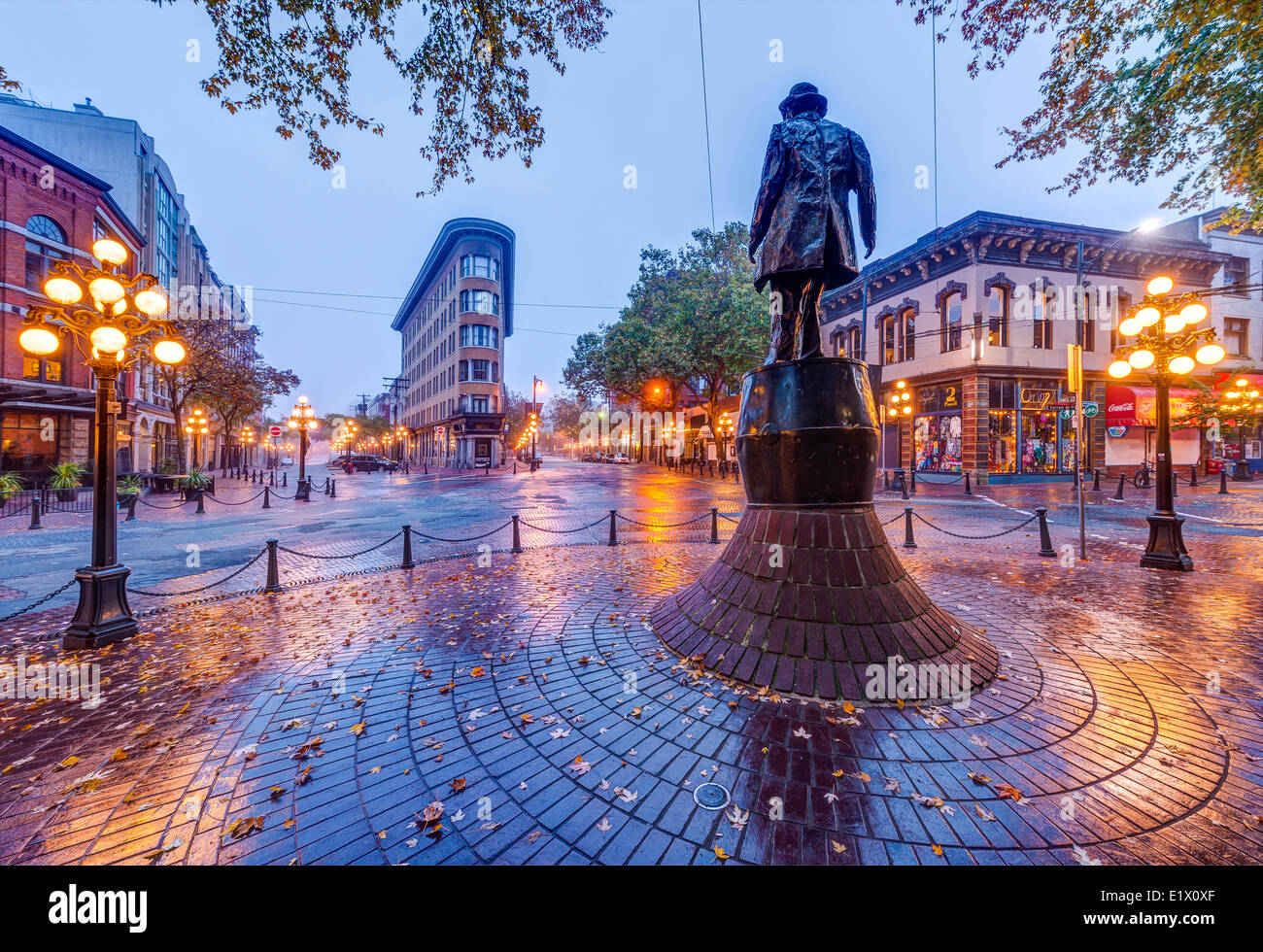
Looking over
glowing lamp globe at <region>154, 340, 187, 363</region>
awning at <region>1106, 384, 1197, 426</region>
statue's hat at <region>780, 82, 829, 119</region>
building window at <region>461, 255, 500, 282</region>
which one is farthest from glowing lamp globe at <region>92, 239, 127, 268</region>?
building window at <region>461, 255, 500, 282</region>

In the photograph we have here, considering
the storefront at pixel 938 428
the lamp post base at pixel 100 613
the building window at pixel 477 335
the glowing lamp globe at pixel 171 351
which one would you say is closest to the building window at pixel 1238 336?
the storefront at pixel 938 428

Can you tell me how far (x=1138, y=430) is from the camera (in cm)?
2423

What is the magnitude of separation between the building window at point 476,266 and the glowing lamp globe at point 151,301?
44.0 meters

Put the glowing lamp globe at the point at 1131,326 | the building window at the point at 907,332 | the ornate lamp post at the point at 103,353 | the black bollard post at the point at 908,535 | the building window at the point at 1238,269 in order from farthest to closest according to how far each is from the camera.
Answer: the building window at the point at 1238,269 → the building window at the point at 907,332 → the black bollard post at the point at 908,535 → the glowing lamp globe at the point at 1131,326 → the ornate lamp post at the point at 103,353

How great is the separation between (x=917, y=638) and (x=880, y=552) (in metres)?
0.75

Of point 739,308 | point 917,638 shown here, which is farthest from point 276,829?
point 739,308

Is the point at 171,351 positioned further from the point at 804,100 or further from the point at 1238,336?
the point at 1238,336

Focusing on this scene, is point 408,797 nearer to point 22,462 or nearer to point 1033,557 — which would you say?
point 1033,557

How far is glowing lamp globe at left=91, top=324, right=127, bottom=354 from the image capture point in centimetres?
512

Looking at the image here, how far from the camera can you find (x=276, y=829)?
2.33m

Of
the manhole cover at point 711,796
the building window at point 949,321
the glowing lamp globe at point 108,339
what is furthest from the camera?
the building window at point 949,321

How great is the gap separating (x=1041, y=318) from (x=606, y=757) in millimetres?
30092

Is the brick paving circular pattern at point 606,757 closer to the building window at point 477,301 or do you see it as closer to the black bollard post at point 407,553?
the black bollard post at point 407,553

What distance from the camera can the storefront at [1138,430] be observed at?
23016mm
